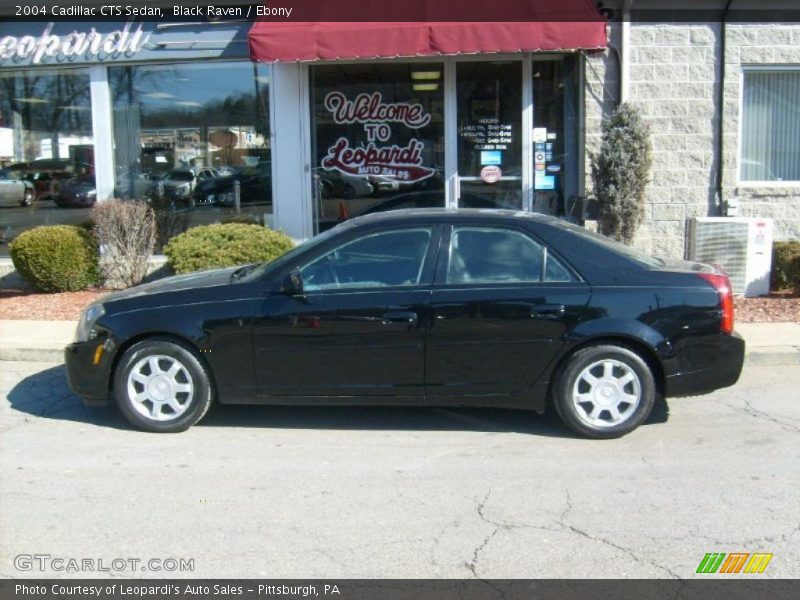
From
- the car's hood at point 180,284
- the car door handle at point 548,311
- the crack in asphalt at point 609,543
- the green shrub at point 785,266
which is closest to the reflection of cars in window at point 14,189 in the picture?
the car's hood at point 180,284

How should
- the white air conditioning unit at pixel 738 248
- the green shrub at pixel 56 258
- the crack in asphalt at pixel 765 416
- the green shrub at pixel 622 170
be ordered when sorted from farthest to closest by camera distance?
the green shrub at pixel 56 258 → the green shrub at pixel 622 170 → the white air conditioning unit at pixel 738 248 → the crack in asphalt at pixel 765 416

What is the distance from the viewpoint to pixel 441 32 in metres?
9.84

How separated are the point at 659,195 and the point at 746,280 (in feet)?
5.48

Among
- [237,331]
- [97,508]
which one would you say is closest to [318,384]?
[237,331]

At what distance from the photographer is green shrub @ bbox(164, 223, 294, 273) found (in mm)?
9406

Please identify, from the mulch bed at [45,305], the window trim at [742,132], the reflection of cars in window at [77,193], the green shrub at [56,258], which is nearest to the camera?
the mulch bed at [45,305]

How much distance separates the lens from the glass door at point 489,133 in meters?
11.2

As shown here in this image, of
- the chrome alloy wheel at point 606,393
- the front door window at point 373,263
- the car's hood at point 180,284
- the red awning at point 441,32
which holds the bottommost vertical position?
the chrome alloy wheel at point 606,393

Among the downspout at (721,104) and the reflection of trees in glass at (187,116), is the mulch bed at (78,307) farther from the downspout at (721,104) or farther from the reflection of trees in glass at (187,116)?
the reflection of trees in glass at (187,116)

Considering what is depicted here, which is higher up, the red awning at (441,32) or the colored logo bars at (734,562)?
the red awning at (441,32)

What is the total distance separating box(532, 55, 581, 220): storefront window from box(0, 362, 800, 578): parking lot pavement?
205 inches

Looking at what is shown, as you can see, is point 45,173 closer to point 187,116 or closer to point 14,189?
point 14,189

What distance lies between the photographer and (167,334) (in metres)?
5.86

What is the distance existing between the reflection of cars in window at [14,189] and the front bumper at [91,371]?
24.9ft
